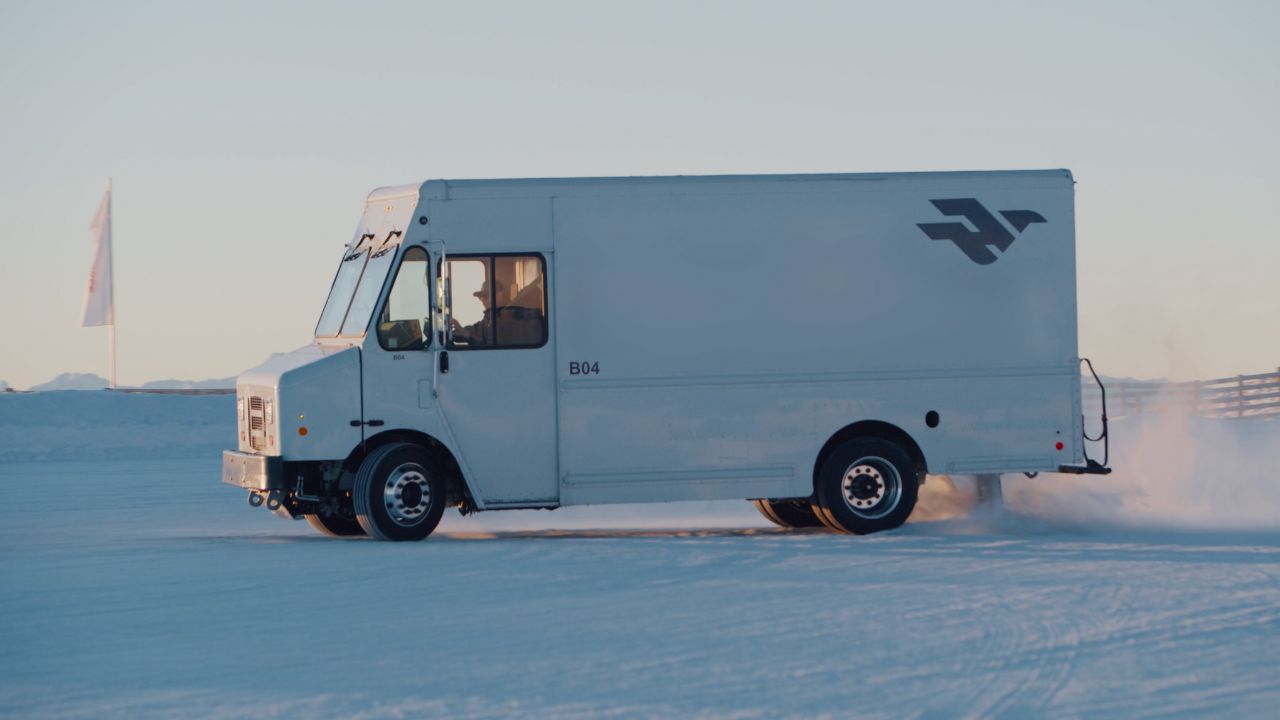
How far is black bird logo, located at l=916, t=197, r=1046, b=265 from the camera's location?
1587 cm

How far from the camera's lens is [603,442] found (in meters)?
15.3

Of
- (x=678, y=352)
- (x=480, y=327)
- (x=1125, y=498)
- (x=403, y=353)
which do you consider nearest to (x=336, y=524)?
(x=403, y=353)

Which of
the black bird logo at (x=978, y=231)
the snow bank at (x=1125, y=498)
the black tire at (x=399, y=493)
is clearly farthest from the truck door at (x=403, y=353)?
the black bird logo at (x=978, y=231)

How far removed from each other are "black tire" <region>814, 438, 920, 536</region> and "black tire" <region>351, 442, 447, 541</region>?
3485 millimetres

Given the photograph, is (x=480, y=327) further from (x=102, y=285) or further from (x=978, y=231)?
(x=102, y=285)

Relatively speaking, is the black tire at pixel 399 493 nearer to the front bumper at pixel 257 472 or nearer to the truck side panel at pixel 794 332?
the front bumper at pixel 257 472

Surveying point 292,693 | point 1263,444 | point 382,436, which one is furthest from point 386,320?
point 1263,444

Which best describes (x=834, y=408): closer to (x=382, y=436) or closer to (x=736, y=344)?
(x=736, y=344)

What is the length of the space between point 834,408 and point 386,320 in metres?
4.07

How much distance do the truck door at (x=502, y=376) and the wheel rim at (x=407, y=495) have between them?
426mm

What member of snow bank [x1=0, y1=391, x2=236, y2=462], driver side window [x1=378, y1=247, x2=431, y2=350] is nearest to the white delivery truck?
driver side window [x1=378, y1=247, x2=431, y2=350]

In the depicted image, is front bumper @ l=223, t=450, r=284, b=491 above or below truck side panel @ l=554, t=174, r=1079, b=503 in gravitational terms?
below

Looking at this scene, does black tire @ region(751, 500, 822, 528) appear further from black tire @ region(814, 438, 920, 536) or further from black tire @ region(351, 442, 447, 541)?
black tire @ region(351, 442, 447, 541)

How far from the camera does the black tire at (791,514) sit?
17.0 meters
